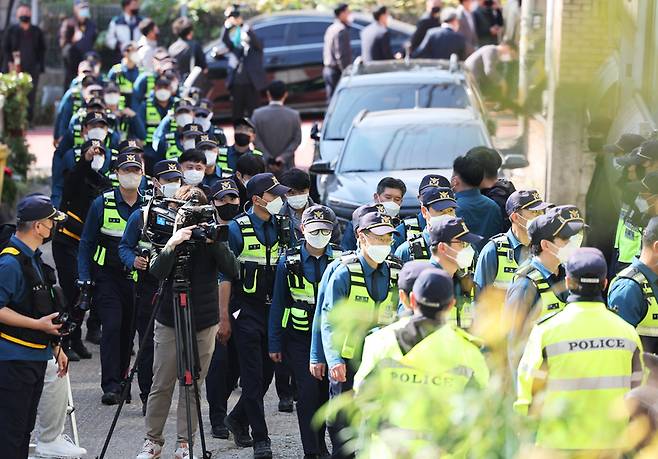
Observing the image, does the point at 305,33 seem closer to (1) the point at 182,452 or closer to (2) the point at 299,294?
(2) the point at 299,294

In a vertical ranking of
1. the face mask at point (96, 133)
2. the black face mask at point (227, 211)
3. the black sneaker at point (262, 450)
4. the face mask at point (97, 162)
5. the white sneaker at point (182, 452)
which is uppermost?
the black face mask at point (227, 211)

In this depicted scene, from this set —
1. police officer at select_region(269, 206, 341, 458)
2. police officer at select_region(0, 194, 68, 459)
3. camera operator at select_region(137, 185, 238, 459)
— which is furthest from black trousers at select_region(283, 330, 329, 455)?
police officer at select_region(0, 194, 68, 459)

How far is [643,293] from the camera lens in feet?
24.2

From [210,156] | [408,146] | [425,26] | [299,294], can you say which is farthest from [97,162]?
[425,26]

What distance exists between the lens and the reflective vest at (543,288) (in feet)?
23.7

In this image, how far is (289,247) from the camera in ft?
30.3

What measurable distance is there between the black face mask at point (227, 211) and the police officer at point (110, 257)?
35.2 inches

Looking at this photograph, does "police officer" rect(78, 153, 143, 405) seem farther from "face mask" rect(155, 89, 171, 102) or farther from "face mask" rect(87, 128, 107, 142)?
"face mask" rect(155, 89, 171, 102)

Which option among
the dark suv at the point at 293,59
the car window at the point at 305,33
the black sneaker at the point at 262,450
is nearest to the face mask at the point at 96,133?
the black sneaker at the point at 262,450

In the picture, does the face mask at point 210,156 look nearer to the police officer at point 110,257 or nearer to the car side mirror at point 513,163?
the police officer at point 110,257

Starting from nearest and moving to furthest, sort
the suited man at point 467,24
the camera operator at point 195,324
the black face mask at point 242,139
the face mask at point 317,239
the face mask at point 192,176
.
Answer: the camera operator at point 195,324, the face mask at point 317,239, the face mask at point 192,176, the black face mask at point 242,139, the suited man at point 467,24

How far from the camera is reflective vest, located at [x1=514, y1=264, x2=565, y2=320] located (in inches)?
285

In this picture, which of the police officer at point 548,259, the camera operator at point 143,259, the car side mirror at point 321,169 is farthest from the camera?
the car side mirror at point 321,169

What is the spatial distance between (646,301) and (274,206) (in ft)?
9.48
